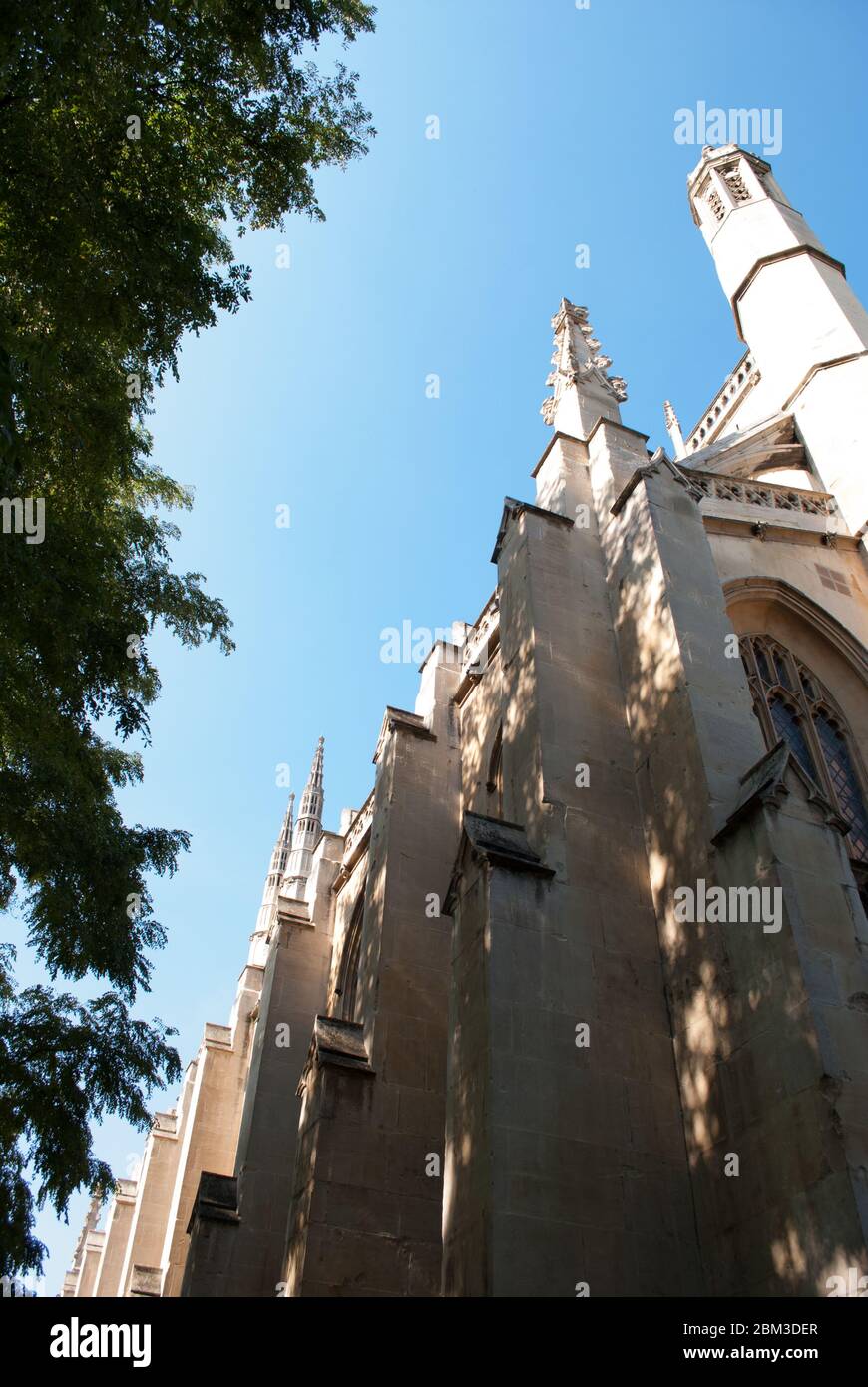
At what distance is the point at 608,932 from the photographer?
329 inches

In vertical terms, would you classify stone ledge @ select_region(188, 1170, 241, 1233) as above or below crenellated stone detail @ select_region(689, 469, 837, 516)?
below

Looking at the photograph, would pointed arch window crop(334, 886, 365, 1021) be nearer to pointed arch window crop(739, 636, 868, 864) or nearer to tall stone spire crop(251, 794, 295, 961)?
pointed arch window crop(739, 636, 868, 864)

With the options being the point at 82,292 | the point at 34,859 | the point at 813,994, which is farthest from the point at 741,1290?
the point at 82,292

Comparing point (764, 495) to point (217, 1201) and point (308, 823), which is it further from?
point (308, 823)

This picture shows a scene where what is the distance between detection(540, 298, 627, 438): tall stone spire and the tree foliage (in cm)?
535

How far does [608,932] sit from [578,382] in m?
9.51

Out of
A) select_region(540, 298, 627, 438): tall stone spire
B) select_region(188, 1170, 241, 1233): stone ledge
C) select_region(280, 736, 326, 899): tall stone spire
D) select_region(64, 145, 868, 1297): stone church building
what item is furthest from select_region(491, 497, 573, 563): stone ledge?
select_region(280, 736, 326, 899): tall stone spire

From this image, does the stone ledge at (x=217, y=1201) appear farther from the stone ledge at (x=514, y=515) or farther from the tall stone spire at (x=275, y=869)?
the tall stone spire at (x=275, y=869)

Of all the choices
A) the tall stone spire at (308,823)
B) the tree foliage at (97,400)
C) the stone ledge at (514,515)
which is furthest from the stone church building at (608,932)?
the tall stone spire at (308,823)

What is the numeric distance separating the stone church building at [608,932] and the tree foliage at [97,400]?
272 centimetres

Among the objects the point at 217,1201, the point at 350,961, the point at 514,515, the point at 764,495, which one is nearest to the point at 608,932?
the point at 514,515

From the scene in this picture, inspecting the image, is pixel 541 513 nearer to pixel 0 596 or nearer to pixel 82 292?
pixel 82 292

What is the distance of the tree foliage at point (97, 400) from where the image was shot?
262 inches

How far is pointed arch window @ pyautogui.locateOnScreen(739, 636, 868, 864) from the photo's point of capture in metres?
12.4
